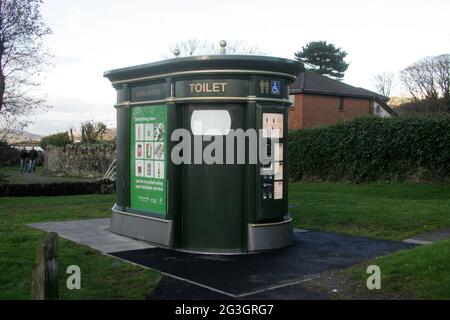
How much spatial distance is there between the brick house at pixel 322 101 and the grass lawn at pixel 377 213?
23372 mm

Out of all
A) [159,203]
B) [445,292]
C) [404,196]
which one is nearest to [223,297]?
[445,292]

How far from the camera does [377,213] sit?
13.3 m

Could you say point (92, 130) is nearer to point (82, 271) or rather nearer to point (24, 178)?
point (24, 178)

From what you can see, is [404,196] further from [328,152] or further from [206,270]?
[206,270]

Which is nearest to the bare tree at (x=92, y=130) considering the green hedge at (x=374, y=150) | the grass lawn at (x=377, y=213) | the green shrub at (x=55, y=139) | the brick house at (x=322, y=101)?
the green shrub at (x=55, y=139)

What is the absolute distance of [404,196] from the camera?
1919 centimetres

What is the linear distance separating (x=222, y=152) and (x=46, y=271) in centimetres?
463

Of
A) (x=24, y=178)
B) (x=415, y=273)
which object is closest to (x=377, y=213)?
(x=415, y=273)

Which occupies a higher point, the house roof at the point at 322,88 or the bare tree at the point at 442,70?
the bare tree at the point at 442,70

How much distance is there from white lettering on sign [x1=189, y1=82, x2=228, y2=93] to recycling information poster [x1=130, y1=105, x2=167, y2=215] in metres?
0.77

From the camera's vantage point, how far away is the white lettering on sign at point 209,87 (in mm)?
8898

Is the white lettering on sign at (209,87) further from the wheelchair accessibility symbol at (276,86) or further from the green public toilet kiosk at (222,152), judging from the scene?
the wheelchair accessibility symbol at (276,86)

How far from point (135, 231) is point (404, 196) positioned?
12028mm

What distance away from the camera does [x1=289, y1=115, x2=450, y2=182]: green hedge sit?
20875 mm
